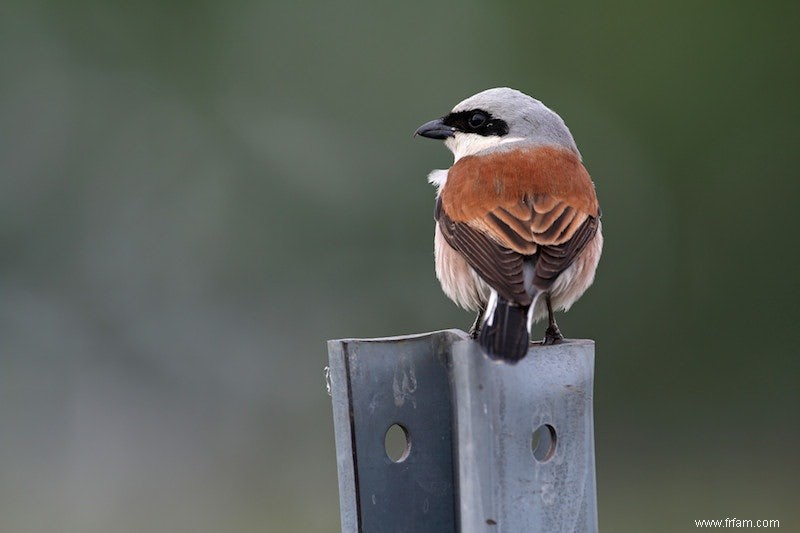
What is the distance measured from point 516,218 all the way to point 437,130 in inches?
34.2

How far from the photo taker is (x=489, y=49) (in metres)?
7.31

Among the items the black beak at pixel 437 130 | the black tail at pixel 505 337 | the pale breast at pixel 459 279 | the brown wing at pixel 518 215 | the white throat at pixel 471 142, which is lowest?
the black tail at pixel 505 337

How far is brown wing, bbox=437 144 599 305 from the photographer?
3.00 m

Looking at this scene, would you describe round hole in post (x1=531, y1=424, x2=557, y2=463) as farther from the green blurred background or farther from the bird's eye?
the green blurred background

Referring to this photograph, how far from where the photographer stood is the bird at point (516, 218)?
300cm

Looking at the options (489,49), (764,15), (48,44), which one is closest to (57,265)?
(48,44)

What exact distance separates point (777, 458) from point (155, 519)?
9.96 feet

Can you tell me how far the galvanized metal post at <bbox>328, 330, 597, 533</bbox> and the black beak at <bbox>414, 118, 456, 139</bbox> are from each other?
1.78m

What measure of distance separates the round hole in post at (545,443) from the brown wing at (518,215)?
1.93ft

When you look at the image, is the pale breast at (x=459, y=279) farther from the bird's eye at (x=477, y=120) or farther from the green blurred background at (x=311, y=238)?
the green blurred background at (x=311, y=238)

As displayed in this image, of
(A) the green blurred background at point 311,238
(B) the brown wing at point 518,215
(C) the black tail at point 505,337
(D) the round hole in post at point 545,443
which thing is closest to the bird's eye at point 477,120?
(B) the brown wing at point 518,215

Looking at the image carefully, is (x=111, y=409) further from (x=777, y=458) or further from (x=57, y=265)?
(x=777, y=458)

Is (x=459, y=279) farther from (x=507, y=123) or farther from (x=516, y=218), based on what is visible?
(x=507, y=123)

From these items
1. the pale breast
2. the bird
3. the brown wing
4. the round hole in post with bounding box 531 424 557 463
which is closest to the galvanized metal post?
the round hole in post with bounding box 531 424 557 463
